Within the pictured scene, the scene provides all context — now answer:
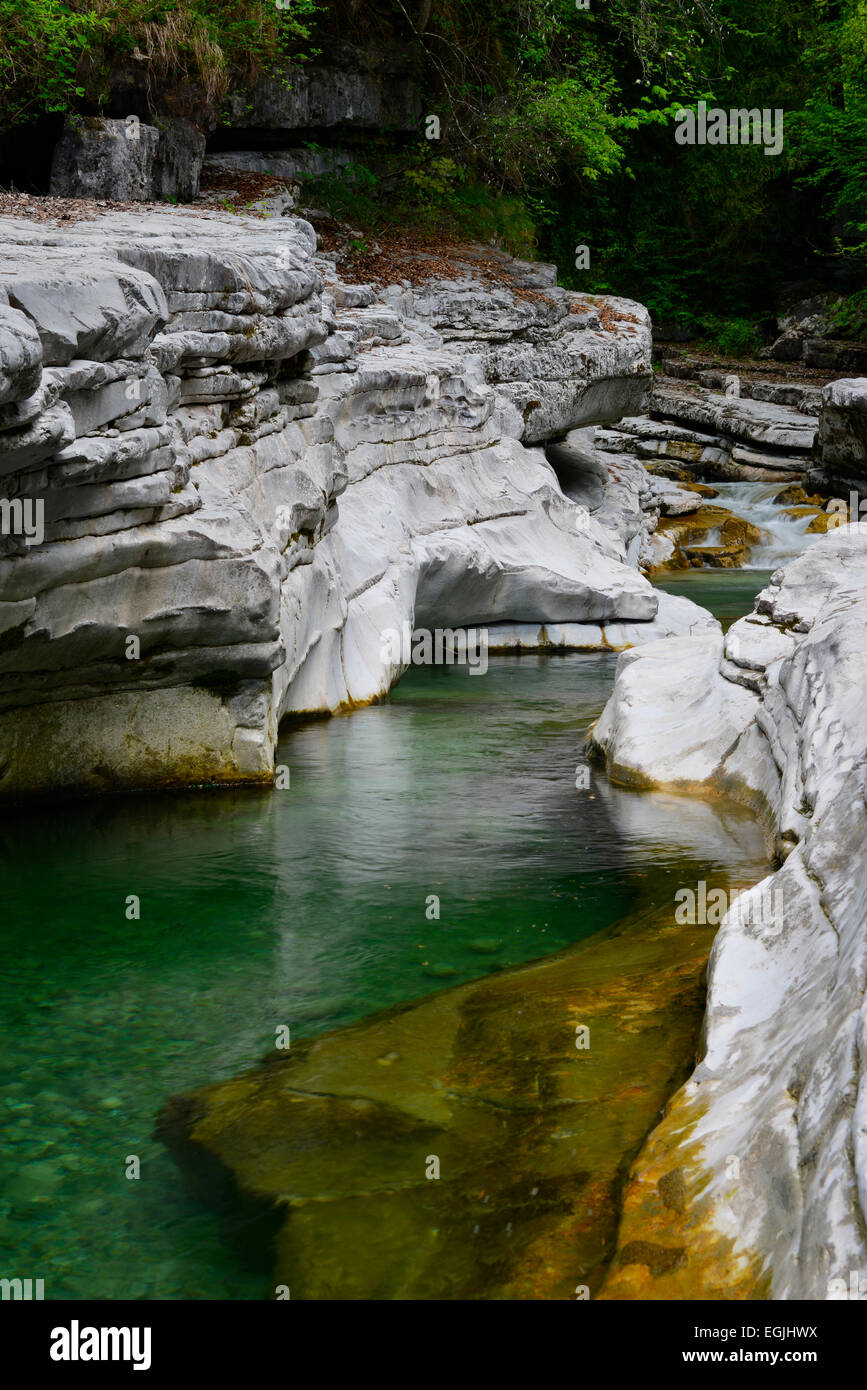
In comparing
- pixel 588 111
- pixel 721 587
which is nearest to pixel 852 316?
pixel 588 111

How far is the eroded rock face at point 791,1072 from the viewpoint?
3316 millimetres

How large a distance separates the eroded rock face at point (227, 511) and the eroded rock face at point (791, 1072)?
415 cm

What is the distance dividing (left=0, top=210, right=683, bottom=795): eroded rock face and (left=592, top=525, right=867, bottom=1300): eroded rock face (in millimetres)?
4147

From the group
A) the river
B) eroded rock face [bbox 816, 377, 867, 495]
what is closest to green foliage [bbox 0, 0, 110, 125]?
the river

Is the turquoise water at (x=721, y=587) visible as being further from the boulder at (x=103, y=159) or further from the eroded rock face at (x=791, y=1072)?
the eroded rock face at (x=791, y=1072)

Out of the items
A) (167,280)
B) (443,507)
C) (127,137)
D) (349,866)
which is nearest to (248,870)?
(349,866)

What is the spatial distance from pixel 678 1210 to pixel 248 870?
454 cm

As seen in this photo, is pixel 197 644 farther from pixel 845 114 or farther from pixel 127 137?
pixel 845 114

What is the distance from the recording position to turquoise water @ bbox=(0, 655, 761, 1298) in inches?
177

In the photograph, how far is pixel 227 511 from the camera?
8.97 meters

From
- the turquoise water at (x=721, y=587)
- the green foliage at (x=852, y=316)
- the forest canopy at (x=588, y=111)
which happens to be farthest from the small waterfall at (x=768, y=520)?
the green foliage at (x=852, y=316)

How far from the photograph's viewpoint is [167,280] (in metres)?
9.09

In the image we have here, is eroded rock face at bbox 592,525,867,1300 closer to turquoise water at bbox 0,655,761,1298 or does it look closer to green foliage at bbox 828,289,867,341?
turquoise water at bbox 0,655,761,1298

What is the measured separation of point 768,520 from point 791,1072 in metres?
20.3
